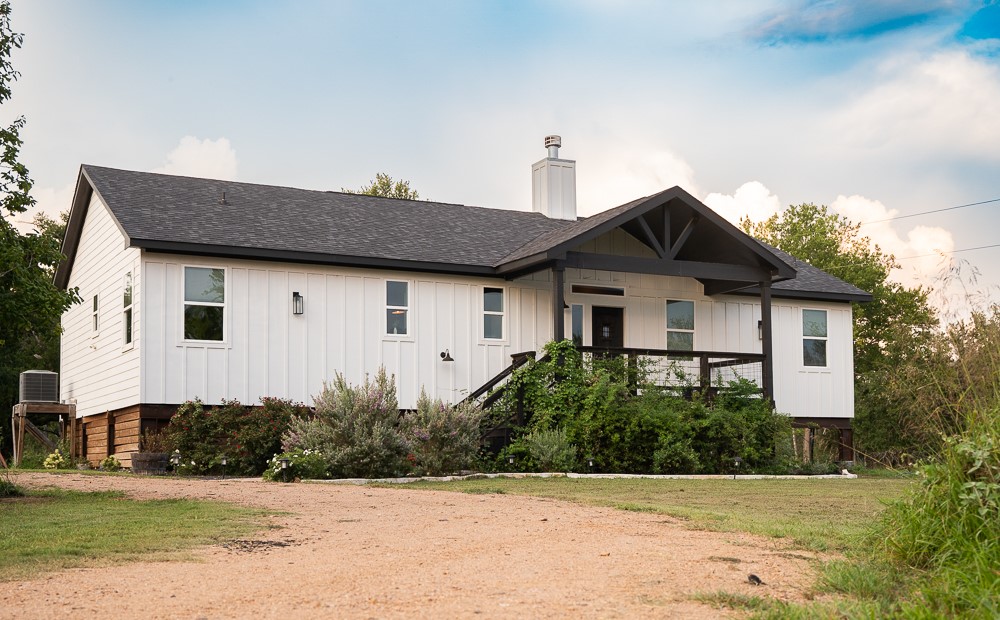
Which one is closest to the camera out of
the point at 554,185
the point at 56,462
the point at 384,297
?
the point at 384,297

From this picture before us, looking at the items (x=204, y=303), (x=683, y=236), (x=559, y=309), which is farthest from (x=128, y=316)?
(x=683, y=236)

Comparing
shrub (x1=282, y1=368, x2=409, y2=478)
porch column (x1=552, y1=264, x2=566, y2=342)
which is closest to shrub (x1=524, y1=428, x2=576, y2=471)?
porch column (x1=552, y1=264, x2=566, y2=342)

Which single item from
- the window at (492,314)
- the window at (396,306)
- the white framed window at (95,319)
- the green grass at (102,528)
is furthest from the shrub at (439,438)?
the white framed window at (95,319)

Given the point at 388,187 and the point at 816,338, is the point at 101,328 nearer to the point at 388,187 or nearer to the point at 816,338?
the point at 816,338

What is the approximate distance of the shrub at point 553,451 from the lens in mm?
16219

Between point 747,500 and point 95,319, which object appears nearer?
point 747,500

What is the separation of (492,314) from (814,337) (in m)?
7.66

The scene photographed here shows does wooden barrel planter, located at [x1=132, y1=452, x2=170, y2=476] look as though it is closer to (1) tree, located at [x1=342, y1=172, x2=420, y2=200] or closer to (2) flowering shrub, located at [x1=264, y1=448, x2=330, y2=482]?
(2) flowering shrub, located at [x1=264, y1=448, x2=330, y2=482]

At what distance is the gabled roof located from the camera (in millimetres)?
17734

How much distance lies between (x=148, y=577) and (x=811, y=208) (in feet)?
127

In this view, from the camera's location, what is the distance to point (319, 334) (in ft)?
60.3

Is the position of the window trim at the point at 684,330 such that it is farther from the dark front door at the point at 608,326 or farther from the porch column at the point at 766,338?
the porch column at the point at 766,338

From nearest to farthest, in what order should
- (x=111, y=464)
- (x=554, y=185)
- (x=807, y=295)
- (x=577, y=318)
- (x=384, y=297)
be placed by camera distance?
(x=111, y=464), (x=384, y=297), (x=577, y=318), (x=807, y=295), (x=554, y=185)

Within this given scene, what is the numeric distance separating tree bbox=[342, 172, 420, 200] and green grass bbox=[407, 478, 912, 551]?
1128 inches
